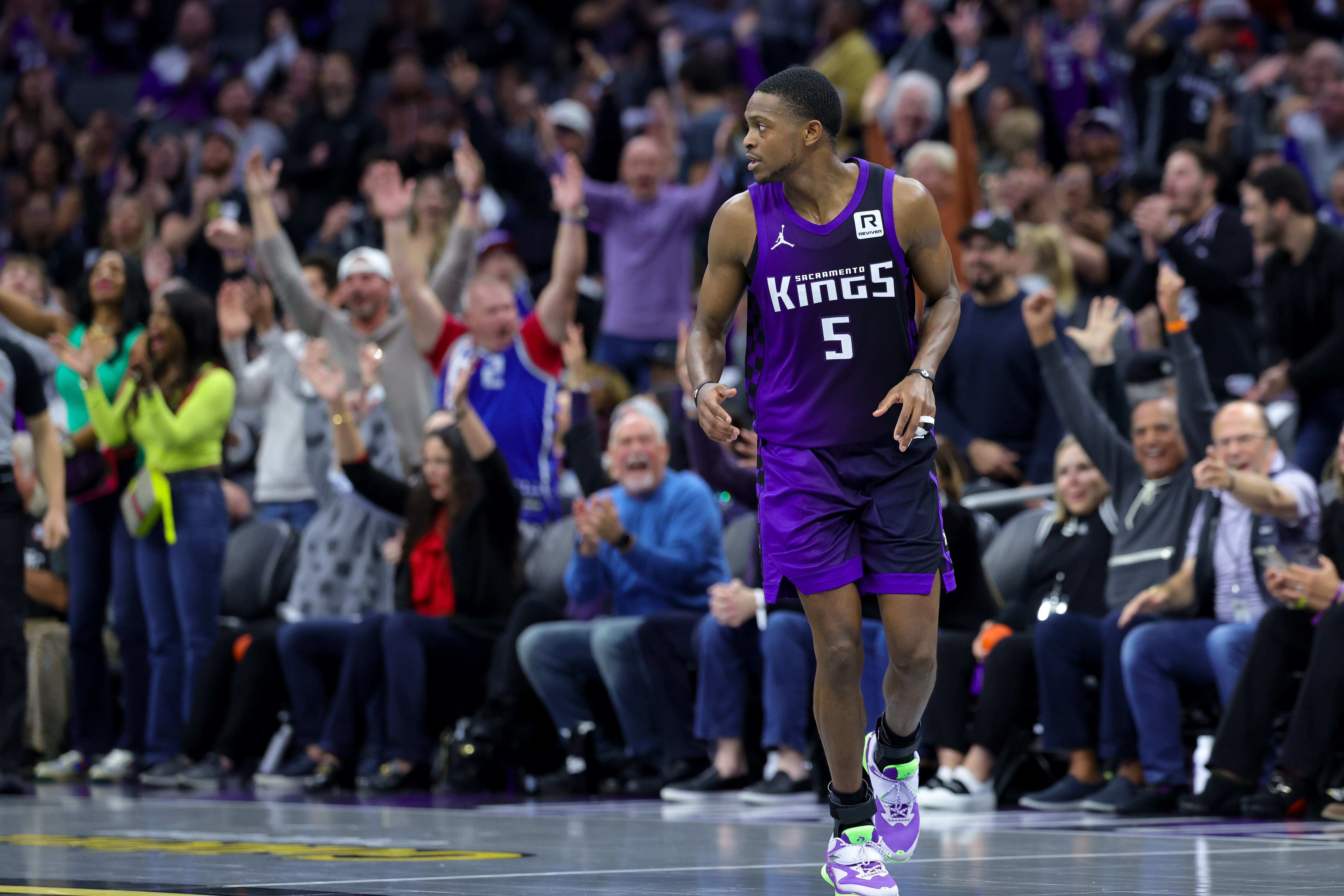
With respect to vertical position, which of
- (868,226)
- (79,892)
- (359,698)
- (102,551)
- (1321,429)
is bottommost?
(79,892)

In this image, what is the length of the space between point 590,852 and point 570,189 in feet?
16.9

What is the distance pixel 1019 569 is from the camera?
28.5 ft

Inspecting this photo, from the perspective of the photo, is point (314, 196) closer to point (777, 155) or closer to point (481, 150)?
point (481, 150)

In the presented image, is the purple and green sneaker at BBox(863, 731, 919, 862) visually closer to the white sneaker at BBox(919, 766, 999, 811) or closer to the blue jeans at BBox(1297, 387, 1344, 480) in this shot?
the white sneaker at BBox(919, 766, 999, 811)

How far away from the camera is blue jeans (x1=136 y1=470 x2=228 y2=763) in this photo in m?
9.43

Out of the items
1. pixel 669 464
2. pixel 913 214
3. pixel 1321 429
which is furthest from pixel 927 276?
pixel 669 464

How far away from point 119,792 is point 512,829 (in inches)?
116

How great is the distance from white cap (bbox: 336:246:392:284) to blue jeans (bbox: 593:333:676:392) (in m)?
1.51

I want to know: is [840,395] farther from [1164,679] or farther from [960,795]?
[960,795]

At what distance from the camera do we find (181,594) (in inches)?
373

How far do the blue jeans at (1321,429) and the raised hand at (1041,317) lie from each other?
172cm

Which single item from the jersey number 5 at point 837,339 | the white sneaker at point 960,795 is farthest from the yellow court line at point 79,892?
the white sneaker at point 960,795

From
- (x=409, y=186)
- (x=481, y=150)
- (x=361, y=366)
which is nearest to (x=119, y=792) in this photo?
(x=361, y=366)

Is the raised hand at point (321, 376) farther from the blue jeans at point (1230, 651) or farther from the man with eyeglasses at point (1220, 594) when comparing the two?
the blue jeans at point (1230, 651)
